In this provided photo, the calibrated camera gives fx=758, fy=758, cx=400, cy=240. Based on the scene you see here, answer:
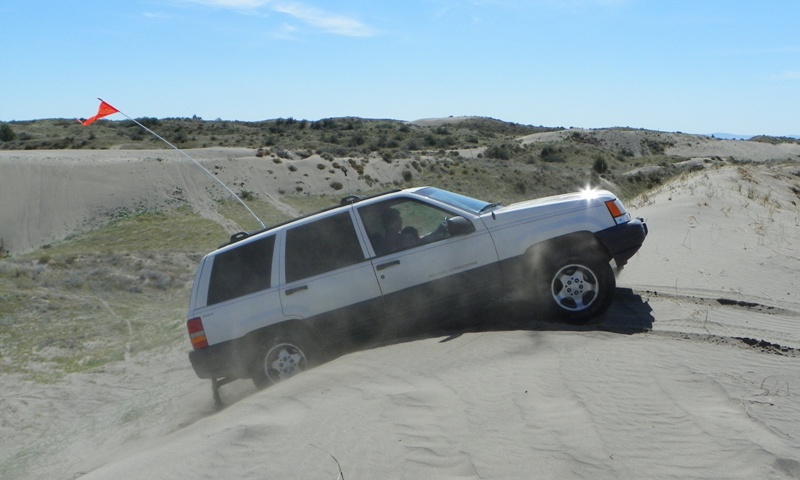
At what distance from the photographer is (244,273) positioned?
809cm

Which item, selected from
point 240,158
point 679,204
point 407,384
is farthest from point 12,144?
point 407,384

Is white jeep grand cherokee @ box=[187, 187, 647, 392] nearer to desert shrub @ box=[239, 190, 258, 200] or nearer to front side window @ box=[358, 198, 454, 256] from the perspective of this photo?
front side window @ box=[358, 198, 454, 256]

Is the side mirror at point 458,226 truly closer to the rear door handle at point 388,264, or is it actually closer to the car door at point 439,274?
the car door at point 439,274

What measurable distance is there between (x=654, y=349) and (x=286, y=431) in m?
3.33

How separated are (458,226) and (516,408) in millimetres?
2537

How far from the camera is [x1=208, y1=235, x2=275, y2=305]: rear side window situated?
806 centimetres

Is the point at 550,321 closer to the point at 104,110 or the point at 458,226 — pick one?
the point at 458,226

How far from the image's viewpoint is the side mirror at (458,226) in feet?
25.2

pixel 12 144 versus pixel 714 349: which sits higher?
pixel 12 144

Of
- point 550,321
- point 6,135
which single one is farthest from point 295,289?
point 6,135

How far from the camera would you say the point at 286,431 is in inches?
229

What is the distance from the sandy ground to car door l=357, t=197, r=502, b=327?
33 centimetres

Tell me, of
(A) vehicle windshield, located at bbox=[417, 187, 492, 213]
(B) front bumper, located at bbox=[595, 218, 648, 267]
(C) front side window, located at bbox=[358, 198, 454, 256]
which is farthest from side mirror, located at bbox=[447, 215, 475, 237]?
(B) front bumper, located at bbox=[595, 218, 648, 267]

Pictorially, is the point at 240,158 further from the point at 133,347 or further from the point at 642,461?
the point at 642,461
